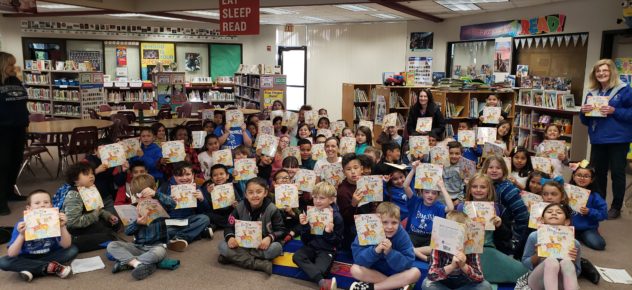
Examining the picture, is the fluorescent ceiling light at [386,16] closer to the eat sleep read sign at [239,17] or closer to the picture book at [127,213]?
the eat sleep read sign at [239,17]

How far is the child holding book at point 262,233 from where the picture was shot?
4324 millimetres

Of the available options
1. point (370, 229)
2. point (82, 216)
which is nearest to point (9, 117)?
point (82, 216)

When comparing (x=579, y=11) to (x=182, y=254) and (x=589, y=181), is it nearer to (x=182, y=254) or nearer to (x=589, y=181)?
(x=589, y=181)

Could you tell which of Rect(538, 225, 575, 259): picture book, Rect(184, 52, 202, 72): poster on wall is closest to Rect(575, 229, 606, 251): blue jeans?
Rect(538, 225, 575, 259): picture book

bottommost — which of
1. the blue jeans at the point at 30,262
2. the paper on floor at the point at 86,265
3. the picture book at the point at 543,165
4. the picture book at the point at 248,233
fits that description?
the paper on floor at the point at 86,265

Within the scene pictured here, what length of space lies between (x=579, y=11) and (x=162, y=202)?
7.75m

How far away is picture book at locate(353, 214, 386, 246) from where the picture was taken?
3.47m

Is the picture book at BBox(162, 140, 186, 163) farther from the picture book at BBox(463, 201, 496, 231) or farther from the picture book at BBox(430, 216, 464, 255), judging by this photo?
the picture book at BBox(430, 216, 464, 255)

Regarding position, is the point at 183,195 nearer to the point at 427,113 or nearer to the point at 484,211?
A: the point at 484,211

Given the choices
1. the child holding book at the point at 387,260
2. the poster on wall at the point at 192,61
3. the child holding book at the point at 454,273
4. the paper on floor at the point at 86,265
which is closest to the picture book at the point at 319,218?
the child holding book at the point at 387,260

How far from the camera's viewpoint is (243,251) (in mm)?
4379

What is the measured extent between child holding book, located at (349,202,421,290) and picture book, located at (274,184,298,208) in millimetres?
875

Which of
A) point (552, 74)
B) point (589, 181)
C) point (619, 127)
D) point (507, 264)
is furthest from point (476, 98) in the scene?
point (507, 264)

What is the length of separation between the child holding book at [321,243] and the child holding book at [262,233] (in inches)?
10.7
